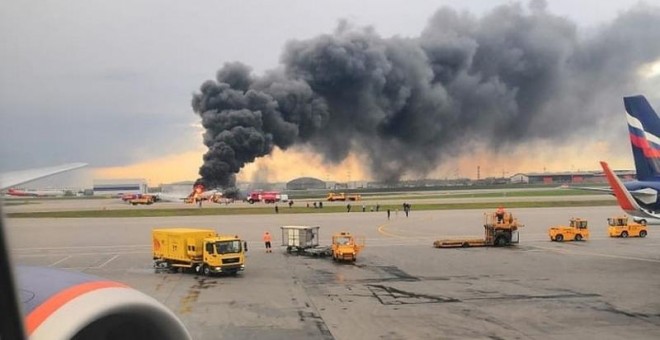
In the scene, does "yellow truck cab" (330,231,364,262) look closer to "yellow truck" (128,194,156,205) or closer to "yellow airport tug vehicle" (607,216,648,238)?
"yellow airport tug vehicle" (607,216,648,238)

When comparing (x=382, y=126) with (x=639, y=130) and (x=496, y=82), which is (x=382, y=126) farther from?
(x=639, y=130)

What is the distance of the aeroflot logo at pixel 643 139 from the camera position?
96.4 feet

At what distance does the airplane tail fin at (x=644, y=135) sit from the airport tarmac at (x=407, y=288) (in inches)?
180

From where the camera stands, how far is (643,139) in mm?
29547

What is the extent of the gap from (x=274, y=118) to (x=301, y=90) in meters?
6.82

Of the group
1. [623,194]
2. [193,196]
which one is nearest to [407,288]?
[623,194]

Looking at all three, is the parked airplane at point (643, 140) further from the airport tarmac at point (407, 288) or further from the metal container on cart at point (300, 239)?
the metal container on cart at point (300, 239)

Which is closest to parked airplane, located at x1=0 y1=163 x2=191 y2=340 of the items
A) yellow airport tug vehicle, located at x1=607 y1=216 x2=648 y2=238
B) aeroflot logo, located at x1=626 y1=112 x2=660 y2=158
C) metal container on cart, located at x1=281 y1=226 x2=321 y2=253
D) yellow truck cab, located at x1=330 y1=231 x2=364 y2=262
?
yellow truck cab, located at x1=330 y1=231 x2=364 y2=262

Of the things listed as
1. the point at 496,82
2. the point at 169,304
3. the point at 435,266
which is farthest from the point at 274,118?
the point at 169,304

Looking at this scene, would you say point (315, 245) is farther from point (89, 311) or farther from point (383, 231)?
point (89, 311)

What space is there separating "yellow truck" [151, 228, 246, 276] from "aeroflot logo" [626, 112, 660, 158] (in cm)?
1960

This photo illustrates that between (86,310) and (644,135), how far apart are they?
101 feet

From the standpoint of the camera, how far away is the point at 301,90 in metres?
103

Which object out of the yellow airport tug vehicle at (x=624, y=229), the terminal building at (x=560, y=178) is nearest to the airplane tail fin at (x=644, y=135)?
the yellow airport tug vehicle at (x=624, y=229)
